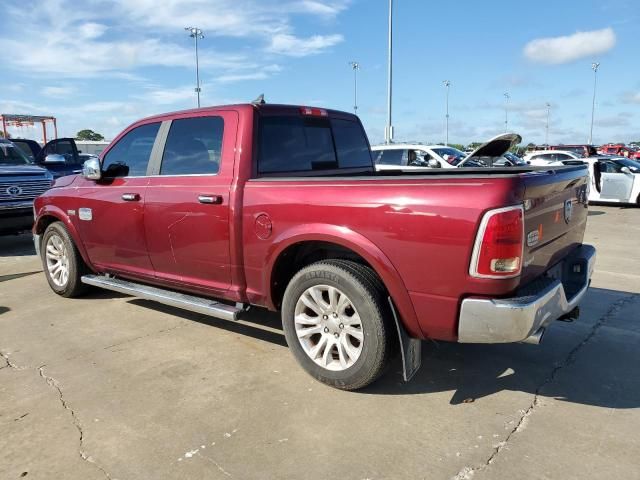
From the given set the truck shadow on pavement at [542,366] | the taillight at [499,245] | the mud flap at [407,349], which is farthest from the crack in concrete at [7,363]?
the taillight at [499,245]

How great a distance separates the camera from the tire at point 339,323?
3.18m

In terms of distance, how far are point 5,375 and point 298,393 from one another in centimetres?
220

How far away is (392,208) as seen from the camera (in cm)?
299

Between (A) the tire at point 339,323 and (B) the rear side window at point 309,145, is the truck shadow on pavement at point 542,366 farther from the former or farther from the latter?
(B) the rear side window at point 309,145

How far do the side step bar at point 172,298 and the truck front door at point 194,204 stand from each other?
0.39 ft

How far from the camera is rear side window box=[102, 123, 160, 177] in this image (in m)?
4.62

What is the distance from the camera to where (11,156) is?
1016 cm

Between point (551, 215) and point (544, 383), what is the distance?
1177 mm

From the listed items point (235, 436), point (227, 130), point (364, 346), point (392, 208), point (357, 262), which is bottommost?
point (235, 436)

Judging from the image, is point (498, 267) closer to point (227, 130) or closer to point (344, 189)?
point (344, 189)

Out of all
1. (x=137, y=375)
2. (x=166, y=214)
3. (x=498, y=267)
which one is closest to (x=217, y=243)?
(x=166, y=214)

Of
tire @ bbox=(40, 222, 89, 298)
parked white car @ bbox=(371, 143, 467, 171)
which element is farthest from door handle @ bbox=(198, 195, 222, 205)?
parked white car @ bbox=(371, 143, 467, 171)

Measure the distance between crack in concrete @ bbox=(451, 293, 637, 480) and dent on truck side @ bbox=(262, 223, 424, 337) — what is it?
29.2 inches

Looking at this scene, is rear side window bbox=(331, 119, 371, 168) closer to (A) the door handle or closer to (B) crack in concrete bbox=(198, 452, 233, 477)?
(A) the door handle
